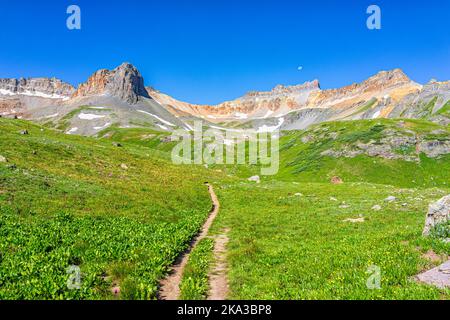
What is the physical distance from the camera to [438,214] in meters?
15.8

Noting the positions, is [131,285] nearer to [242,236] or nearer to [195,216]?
[242,236]

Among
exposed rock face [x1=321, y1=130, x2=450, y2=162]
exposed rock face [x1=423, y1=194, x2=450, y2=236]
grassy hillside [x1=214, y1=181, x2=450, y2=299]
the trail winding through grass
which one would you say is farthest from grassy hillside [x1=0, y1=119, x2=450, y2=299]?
exposed rock face [x1=321, y1=130, x2=450, y2=162]

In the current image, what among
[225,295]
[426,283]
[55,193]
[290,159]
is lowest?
[225,295]

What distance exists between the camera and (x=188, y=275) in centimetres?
1345

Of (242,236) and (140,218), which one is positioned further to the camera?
(140,218)

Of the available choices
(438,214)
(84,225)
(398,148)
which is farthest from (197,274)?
(398,148)

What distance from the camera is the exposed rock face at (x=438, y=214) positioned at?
15.6 metres

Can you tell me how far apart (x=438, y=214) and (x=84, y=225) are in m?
20.0

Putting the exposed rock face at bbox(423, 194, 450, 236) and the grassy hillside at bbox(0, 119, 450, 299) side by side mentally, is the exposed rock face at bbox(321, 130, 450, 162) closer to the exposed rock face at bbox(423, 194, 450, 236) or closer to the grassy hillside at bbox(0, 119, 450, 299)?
the grassy hillside at bbox(0, 119, 450, 299)

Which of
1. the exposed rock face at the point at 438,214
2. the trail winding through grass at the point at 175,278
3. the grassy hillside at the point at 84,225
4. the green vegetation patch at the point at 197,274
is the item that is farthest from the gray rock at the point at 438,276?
the grassy hillside at the point at 84,225

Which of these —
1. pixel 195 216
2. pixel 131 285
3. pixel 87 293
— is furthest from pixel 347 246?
pixel 195 216

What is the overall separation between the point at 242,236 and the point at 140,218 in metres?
8.22

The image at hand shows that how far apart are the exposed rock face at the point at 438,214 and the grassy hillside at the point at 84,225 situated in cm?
1254

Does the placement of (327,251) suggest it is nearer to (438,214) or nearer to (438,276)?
(438,214)
